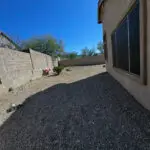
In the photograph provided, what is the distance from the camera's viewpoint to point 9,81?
599cm

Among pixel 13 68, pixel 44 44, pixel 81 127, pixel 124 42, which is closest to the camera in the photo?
pixel 81 127

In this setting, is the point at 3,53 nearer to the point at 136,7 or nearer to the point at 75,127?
the point at 75,127

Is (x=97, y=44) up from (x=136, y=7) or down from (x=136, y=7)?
up

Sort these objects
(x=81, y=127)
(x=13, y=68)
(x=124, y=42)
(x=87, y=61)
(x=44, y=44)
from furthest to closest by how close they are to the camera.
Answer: (x=44, y=44) → (x=87, y=61) → (x=13, y=68) → (x=124, y=42) → (x=81, y=127)

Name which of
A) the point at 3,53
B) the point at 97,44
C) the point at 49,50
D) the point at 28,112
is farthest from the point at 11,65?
the point at 97,44

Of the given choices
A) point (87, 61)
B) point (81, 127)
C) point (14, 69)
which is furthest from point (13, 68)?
point (87, 61)

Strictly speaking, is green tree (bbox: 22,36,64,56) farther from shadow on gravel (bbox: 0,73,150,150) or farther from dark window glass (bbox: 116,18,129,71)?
shadow on gravel (bbox: 0,73,150,150)

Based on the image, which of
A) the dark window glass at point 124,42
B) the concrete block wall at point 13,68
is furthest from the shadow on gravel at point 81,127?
the concrete block wall at point 13,68

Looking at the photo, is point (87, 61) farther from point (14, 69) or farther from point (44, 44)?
point (14, 69)

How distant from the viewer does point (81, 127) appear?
2.36 meters

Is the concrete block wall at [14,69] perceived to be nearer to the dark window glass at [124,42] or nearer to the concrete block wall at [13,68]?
the concrete block wall at [13,68]

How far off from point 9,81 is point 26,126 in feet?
13.4

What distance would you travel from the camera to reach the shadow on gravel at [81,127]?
6.24 ft

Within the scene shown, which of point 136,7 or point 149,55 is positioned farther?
point 136,7
